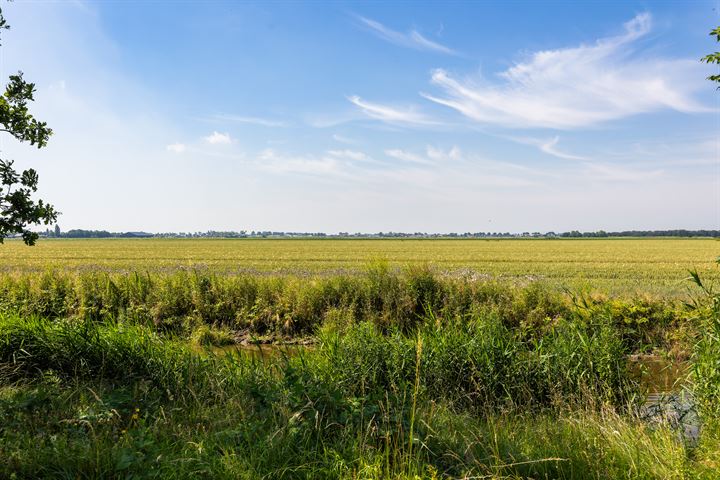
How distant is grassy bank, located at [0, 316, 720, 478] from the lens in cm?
393

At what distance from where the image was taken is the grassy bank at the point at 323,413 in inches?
155

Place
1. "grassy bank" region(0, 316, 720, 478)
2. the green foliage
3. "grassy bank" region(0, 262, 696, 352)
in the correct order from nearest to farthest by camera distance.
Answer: "grassy bank" region(0, 316, 720, 478) → the green foliage → "grassy bank" region(0, 262, 696, 352)

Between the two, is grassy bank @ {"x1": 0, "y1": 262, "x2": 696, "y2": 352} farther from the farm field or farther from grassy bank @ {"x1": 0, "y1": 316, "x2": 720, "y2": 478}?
grassy bank @ {"x1": 0, "y1": 316, "x2": 720, "y2": 478}

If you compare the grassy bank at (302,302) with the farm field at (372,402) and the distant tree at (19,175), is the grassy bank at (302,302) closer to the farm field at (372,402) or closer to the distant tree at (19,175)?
the farm field at (372,402)

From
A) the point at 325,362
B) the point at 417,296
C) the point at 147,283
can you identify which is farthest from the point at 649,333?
the point at 147,283

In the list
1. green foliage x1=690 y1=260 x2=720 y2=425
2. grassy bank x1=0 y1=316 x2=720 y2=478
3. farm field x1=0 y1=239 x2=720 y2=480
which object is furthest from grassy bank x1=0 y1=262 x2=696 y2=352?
green foliage x1=690 y1=260 x2=720 y2=425

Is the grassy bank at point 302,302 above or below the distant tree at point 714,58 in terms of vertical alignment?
below

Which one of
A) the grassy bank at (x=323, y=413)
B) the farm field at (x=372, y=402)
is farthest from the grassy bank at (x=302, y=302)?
the grassy bank at (x=323, y=413)

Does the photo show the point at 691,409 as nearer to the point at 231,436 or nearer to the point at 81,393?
the point at 231,436

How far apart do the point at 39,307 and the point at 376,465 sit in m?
15.5

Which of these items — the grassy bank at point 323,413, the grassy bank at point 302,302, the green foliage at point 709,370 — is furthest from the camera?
the grassy bank at point 302,302

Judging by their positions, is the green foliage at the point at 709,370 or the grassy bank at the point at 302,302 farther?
the grassy bank at the point at 302,302

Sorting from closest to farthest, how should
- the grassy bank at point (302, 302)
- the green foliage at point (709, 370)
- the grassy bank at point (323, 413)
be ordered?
the grassy bank at point (323, 413) < the green foliage at point (709, 370) < the grassy bank at point (302, 302)

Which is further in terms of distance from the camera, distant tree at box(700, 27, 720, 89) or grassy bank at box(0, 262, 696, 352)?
grassy bank at box(0, 262, 696, 352)
